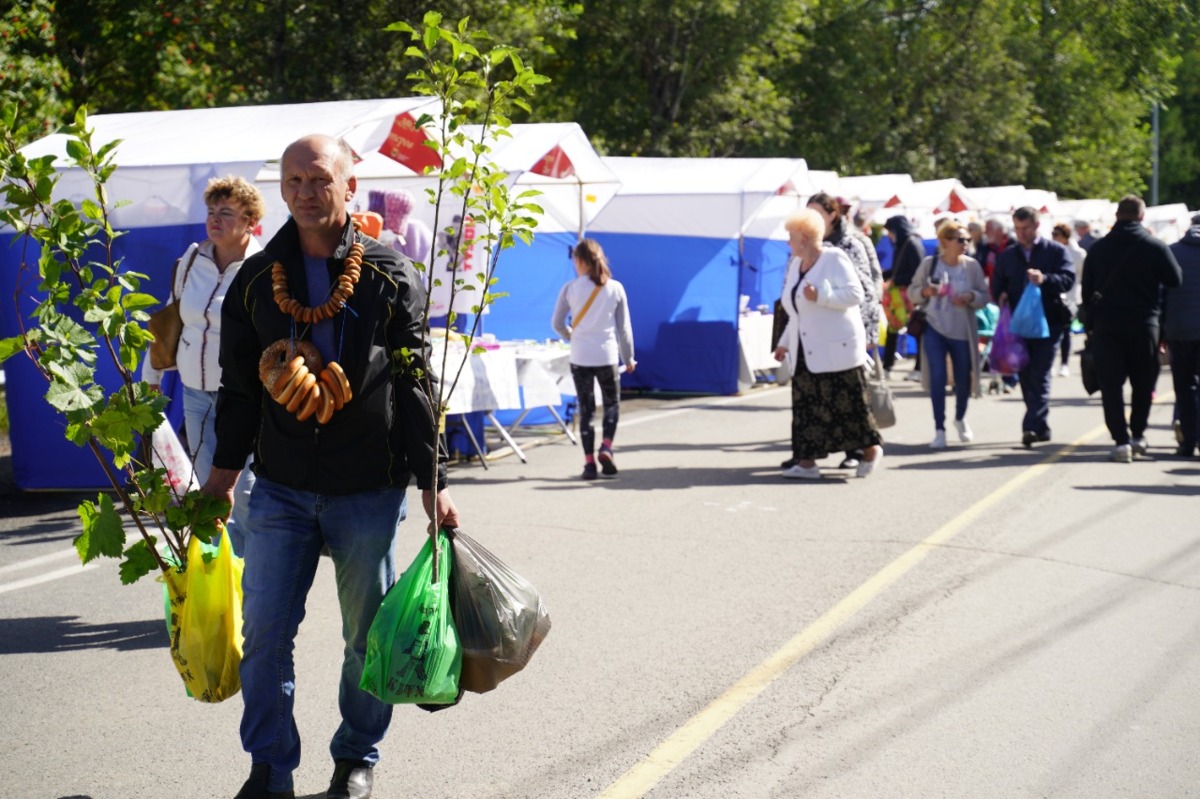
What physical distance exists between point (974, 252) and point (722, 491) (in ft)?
35.1

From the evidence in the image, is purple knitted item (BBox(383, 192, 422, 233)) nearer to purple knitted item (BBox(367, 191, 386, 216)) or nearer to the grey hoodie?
purple knitted item (BBox(367, 191, 386, 216))

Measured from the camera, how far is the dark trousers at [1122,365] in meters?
11.4

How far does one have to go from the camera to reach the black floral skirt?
10.5 meters

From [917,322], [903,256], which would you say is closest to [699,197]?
[903,256]

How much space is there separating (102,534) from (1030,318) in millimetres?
9608

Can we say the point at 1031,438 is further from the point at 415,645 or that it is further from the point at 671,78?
the point at 671,78

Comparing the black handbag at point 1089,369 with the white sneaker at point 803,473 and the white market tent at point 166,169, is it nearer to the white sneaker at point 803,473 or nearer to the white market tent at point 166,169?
the white sneaker at point 803,473

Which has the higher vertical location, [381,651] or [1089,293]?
[1089,293]

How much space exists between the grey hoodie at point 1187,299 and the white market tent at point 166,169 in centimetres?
511

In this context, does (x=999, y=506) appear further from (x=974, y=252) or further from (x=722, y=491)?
(x=974, y=252)

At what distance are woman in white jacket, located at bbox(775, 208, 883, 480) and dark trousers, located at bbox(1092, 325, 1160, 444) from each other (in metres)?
2.10

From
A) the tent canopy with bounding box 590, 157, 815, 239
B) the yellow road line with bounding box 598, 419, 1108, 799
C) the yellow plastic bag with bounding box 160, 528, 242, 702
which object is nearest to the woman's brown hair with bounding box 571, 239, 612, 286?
the yellow road line with bounding box 598, 419, 1108, 799

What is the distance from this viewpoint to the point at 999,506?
9453 mm

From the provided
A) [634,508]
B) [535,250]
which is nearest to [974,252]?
[535,250]
